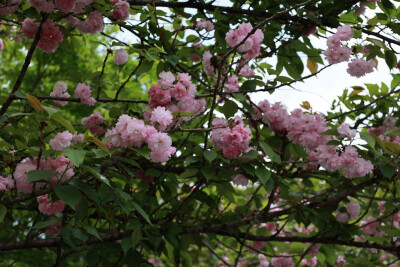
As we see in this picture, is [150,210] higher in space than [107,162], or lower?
lower

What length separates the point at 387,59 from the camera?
245cm

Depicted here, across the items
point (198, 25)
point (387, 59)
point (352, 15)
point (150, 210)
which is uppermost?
point (352, 15)

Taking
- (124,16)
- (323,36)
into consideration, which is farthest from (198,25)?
(323,36)

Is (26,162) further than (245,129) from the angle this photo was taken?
No

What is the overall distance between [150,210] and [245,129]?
3.26 ft

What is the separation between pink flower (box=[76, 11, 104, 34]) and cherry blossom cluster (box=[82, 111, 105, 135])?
520 mm

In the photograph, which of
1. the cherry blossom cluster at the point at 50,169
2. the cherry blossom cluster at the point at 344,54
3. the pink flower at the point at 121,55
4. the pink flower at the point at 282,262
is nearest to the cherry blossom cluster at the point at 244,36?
the cherry blossom cluster at the point at 344,54

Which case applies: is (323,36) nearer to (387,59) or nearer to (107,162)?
(387,59)

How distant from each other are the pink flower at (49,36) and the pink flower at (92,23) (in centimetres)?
13

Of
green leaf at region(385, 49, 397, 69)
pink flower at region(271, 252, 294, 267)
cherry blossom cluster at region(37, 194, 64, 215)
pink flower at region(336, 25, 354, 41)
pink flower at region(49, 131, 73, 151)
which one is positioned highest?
green leaf at region(385, 49, 397, 69)

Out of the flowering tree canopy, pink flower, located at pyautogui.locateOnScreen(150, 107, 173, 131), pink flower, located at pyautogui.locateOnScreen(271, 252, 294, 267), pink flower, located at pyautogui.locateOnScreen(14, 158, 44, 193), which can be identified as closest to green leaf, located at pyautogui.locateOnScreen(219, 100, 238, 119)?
the flowering tree canopy

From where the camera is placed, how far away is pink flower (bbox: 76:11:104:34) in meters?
2.22

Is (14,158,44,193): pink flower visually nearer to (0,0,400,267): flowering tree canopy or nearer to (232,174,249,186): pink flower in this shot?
(0,0,400,267): flowering tree canopy

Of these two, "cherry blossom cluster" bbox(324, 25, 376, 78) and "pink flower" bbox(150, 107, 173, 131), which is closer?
"pink flower" bbox(150, 107, 173, 131)
